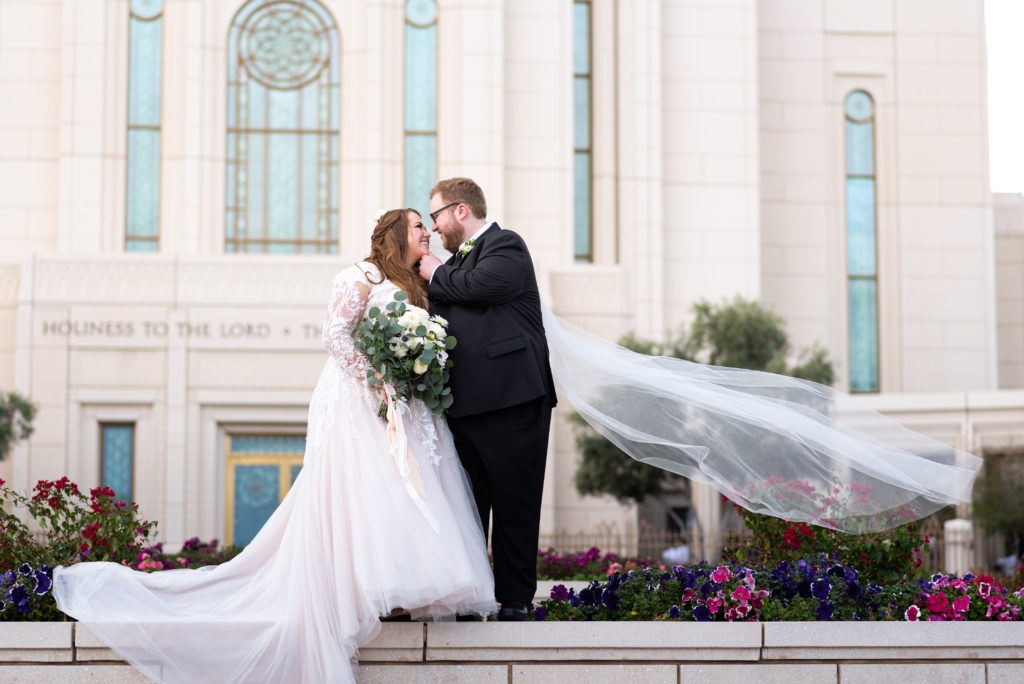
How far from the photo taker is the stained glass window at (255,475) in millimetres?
21250

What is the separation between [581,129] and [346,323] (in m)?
19.8

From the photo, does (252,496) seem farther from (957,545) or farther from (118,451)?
(957,545)

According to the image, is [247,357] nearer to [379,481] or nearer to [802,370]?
[802,370]

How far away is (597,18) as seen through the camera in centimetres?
2569

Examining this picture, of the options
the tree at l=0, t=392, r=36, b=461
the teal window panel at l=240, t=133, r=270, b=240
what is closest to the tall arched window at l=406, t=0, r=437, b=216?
the teal window panel at l=240, t=133, r=270, b=240

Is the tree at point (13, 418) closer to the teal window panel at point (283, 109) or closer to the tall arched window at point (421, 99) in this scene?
the teal window panel at point (283, 109)

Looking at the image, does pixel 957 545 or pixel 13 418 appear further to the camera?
pixel 957 545

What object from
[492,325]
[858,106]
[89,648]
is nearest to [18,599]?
[89,648]

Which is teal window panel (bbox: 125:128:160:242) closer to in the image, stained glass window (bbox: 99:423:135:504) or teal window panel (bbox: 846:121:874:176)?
stained glass window (bbox: 99:423:135:504)

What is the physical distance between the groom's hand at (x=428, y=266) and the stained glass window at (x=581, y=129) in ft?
60.9

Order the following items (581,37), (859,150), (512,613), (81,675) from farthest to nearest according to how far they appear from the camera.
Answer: (859,150)
(581,37)
(512,613)
(81,675)

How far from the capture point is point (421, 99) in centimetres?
2445

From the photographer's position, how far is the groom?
6.48m

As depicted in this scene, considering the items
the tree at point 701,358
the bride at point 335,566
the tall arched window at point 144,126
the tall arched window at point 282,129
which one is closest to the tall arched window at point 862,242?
the tree at point 701,358
